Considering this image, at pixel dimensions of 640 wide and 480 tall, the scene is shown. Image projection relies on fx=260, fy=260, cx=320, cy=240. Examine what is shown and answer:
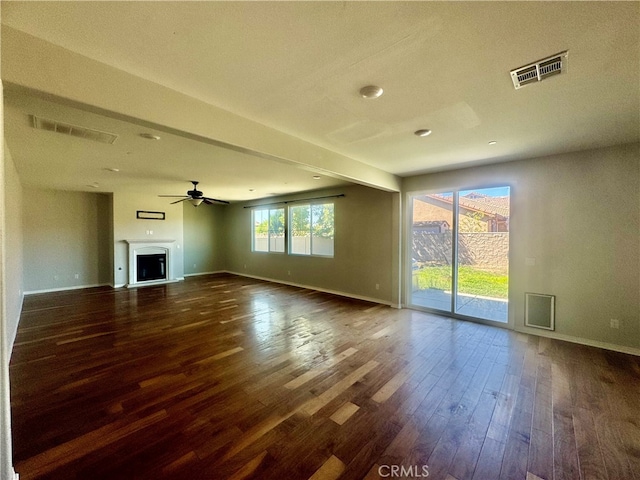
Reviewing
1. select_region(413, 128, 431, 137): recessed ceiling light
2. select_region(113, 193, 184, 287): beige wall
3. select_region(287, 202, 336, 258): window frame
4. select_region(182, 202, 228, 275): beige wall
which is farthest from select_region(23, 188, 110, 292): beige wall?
select_region(413, 128, 431, 137): recessed ceiling light

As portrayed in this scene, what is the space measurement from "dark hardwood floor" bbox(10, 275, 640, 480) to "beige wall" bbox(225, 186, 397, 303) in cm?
178

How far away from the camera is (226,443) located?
6.01 ft

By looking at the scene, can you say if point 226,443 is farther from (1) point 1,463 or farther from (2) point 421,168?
(2) point 421,168

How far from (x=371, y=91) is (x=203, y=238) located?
29.5ft

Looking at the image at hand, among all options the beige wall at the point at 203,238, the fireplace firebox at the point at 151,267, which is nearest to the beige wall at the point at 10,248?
the fireplace firebox at the point at 151,267

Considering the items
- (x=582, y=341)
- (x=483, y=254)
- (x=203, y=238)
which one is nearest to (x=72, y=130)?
(x=483, y=254)

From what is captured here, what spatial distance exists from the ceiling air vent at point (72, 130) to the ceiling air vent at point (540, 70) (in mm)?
3940

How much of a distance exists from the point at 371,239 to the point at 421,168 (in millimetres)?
1867

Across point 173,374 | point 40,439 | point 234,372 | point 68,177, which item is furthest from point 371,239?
point 68,177

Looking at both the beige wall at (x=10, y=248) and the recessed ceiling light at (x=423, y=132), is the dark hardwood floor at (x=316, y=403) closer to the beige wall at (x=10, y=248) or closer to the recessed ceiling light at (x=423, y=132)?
the beige wall at (x=10, y=248)

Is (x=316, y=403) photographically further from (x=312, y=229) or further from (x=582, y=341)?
(x=312, y=229)

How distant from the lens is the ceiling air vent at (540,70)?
172 centimetres

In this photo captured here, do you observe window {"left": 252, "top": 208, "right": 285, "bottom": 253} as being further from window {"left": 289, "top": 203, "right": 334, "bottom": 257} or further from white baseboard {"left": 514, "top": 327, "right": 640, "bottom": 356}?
white baseboard {"left": 514, "top": 327, "right": 640, "bottom": 356}

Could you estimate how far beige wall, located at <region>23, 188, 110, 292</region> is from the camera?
6.39m
